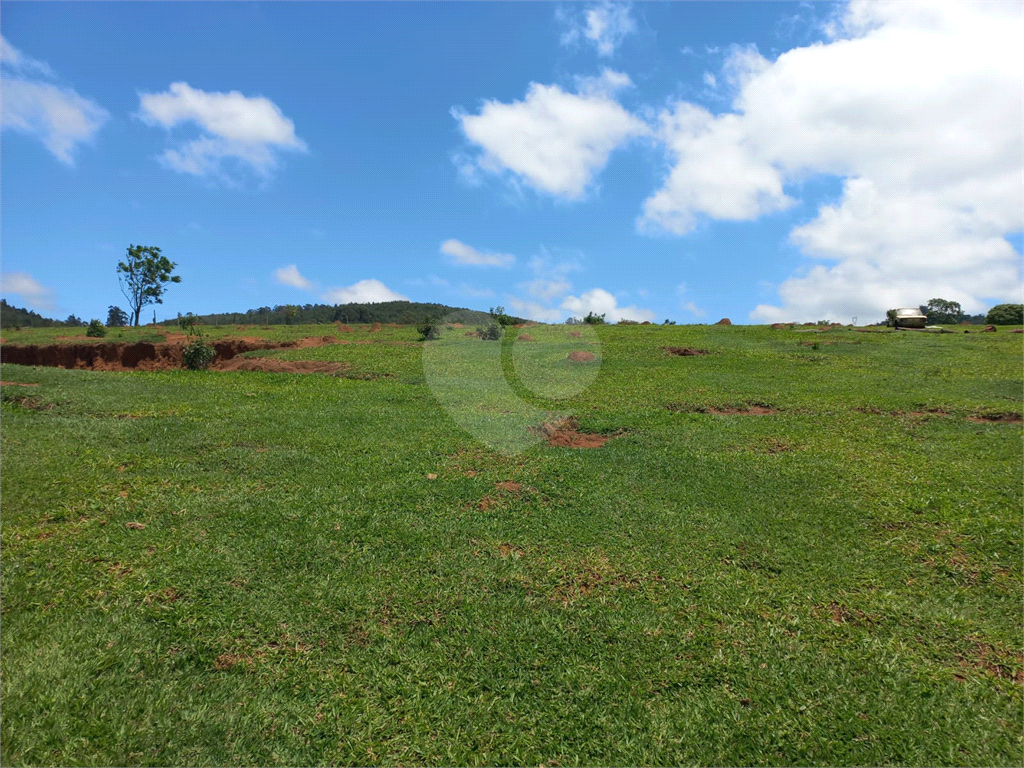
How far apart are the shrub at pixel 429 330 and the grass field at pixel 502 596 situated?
20.3 metres

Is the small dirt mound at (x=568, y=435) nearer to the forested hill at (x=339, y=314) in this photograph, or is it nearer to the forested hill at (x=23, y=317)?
the forested hill at (x=339, y=314)

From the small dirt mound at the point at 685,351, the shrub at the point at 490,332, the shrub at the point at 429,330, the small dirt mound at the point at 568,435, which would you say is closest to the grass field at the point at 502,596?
the small dirt mound at the point at 568,435

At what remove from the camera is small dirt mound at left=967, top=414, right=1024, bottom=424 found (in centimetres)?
1424

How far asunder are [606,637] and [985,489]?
812 cm

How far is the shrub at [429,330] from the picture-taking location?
3338cm

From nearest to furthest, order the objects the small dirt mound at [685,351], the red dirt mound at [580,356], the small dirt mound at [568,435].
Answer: the small dirt mound at [568,435] < the red dirt mound at [580,356] < the small dirt mound at [685,351]

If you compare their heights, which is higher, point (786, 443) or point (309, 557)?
point (786, 443)

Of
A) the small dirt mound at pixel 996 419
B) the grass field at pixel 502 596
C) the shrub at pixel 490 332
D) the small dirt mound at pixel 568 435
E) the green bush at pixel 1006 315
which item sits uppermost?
the green bush at pixel 1006 315

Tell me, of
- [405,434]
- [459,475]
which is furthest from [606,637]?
[405,434]

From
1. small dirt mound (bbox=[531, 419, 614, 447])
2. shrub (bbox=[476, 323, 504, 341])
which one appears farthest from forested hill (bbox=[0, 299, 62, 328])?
small dirt mound (bbox=[531, 419, 614, 447])

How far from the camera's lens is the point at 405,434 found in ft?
42.6

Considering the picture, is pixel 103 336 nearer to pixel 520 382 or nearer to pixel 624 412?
pixel 520 382

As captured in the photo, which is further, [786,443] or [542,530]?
[786,443]

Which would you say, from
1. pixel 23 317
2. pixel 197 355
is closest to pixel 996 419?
pixel 197 355
